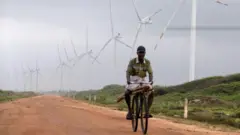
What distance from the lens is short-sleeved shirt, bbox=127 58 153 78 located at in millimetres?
11828

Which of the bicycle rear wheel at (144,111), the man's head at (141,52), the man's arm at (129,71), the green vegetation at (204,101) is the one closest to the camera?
the bicycle rear wheel at (144,111)

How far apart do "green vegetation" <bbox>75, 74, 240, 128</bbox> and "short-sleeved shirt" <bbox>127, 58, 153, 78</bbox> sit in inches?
471

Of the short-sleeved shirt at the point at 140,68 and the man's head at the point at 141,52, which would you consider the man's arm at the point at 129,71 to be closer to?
the short-sleeved shirt at the point at 140,68

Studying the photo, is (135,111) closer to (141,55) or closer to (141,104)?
(141,104)

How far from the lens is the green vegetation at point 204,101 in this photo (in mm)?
26502

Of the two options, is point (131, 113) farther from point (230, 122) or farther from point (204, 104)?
point (204, 104)

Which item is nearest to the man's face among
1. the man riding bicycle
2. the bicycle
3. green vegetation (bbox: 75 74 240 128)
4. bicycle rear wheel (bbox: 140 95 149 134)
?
the man riding bicycle

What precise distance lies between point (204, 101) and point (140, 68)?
37723mm

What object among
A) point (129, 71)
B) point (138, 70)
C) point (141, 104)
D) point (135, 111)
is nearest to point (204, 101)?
point (135, 111)

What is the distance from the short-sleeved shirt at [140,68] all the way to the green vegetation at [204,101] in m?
12.0

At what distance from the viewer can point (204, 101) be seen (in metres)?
48.4

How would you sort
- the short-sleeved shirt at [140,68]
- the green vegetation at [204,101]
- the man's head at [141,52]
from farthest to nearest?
the green vegetation at [204,101] → the short-sleeved shirt at [140,68] → the man's head at [141,52]

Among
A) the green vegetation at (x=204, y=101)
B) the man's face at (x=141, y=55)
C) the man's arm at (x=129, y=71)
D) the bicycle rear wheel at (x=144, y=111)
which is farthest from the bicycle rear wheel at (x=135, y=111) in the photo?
the green vegetation at (x=204, y=101)

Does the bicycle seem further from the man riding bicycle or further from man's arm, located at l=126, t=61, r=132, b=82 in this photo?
man's arm, located at l=126, t=61, r=132, b=82
